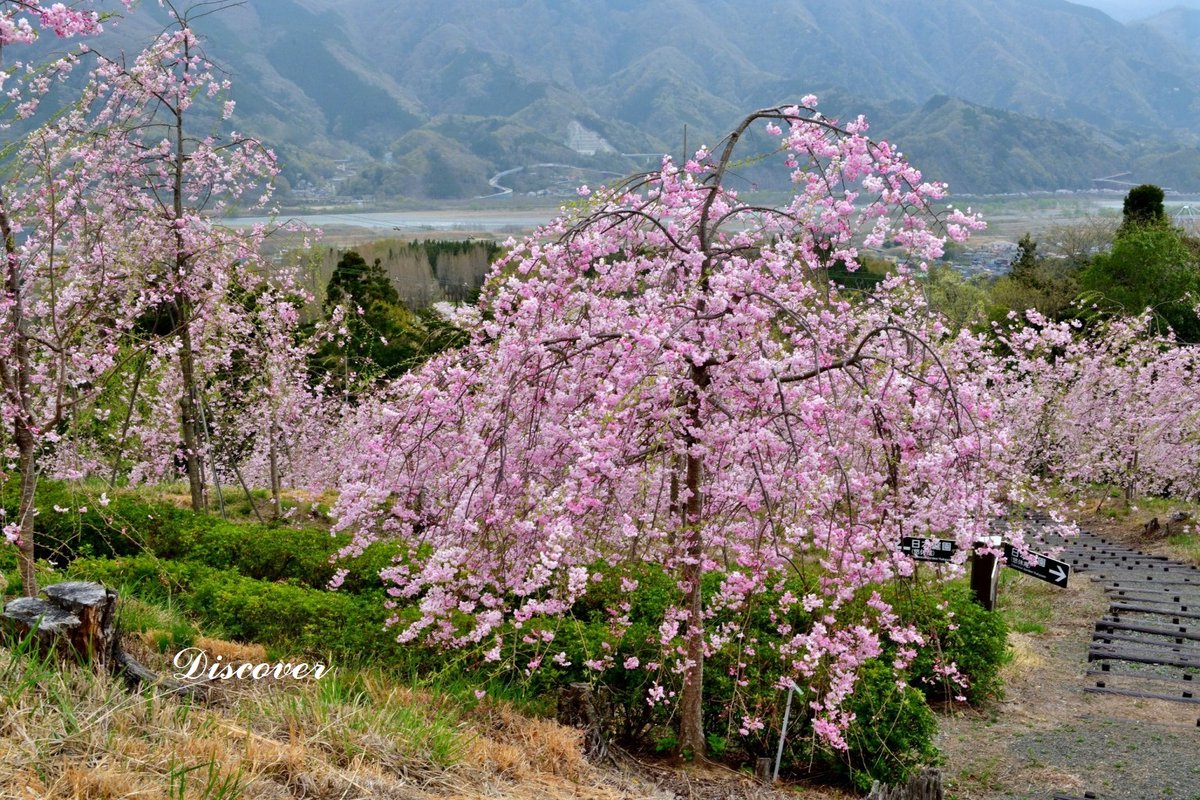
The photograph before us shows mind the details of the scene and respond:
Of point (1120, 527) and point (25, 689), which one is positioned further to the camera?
point (1120, 527)

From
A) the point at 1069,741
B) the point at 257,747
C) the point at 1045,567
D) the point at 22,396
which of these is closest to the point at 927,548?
the point at 1045,567

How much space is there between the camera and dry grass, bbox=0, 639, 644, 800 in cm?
321

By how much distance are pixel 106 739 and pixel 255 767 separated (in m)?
0.54

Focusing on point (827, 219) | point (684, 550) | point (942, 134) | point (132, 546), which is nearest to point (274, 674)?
point (684, 550)

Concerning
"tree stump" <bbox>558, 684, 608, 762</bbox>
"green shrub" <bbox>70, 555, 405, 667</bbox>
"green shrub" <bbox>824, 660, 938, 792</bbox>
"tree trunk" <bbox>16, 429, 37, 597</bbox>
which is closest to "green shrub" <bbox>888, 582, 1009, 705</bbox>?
"green shrub" <bbox>824, 660, 938, 792</bbox>

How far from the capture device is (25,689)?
3.52m

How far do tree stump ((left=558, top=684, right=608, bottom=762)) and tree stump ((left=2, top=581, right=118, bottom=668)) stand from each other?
2.35 meters

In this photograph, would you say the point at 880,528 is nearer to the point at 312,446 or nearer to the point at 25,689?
the point at 25,689

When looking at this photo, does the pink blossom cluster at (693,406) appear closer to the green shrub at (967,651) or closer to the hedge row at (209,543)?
the green shrub at (967,651)

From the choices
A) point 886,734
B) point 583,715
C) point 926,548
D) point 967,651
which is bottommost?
point 967,651

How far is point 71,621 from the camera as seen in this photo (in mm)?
3988

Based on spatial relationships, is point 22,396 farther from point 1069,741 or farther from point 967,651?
point 1069,741

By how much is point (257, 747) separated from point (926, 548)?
386 cm

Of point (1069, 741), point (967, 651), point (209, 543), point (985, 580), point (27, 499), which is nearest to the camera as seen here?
point (27, 499)
